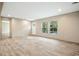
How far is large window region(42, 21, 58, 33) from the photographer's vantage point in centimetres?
886

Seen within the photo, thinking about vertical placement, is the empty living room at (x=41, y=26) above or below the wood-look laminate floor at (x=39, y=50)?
above

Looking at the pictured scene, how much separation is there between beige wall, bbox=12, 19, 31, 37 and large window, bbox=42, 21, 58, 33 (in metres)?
2.65

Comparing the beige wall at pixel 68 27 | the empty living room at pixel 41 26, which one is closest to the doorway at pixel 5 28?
the empty living room at pixel 41 26

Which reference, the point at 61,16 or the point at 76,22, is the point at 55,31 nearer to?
the point at 61,16

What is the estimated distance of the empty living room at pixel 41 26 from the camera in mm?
5129

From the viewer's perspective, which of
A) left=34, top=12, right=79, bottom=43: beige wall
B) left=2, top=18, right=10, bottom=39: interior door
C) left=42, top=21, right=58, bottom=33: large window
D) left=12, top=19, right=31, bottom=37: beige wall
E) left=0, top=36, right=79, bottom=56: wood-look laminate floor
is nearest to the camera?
left=0, top=36, right=79, bottom=56: wood-look laminate floor

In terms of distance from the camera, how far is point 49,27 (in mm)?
9602

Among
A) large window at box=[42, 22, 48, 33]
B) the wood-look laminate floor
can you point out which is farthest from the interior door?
large window at box=[42, 22, 48, 33]

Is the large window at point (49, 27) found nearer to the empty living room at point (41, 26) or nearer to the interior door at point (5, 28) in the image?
the empty living room at point (41, 26)

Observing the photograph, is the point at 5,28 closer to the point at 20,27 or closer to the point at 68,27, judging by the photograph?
the point at 20,27

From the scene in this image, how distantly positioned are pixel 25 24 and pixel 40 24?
2130mm

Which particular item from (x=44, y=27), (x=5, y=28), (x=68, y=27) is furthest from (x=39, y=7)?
(x=5, y=28)

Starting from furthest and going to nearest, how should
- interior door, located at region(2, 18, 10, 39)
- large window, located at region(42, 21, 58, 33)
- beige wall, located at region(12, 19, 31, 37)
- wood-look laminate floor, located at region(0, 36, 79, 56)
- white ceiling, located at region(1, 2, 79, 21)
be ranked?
1. beige wall, located at region(12, 19, 31, 37)
2. interior door, located at region(2, 18, 10, 39)
3. large window, located at region(42, 21, 58, 33)
4. white ceiling, located at region(1, 2, 79, 21)
5. wood-look laminate floor, located at region(0, 36, 79, 56)

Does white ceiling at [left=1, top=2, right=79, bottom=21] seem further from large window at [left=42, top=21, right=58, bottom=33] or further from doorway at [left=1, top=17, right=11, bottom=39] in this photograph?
doorway at [left=1, top=17, right=11, bottom=39]
